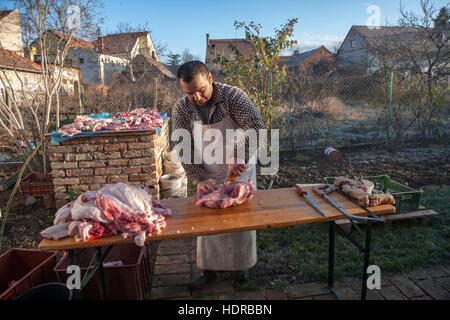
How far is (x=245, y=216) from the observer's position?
234 cm

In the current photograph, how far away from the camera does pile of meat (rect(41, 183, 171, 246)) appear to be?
2050 mm

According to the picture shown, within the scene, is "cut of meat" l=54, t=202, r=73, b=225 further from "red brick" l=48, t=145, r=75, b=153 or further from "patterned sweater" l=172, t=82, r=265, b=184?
"red brick" l=48, t=145, r=75, b=153

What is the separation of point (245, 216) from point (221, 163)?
3.07 feet

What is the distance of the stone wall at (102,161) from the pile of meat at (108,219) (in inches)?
103

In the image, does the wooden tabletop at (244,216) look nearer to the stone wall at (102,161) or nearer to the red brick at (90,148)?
the stone wall at (102,161)

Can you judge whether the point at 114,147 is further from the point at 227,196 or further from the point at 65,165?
the point at 227,196

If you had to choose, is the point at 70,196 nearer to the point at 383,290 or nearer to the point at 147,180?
the point at 147,180

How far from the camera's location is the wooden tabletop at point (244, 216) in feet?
6.74

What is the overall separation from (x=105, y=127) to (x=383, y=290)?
179 inches

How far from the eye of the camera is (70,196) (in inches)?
195

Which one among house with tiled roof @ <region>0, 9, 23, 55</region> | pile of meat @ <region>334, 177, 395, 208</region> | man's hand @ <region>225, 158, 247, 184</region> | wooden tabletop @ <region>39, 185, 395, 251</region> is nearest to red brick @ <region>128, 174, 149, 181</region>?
wooden tabletop @ <region>39, 185, 395, 251</region>

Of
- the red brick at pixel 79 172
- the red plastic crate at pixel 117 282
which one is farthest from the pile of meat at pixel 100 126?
the red plastic crate at pixel 117 282

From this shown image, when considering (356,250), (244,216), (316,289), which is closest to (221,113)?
(244,216)

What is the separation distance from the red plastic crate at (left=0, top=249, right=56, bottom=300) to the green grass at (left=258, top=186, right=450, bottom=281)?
7.61 feet
